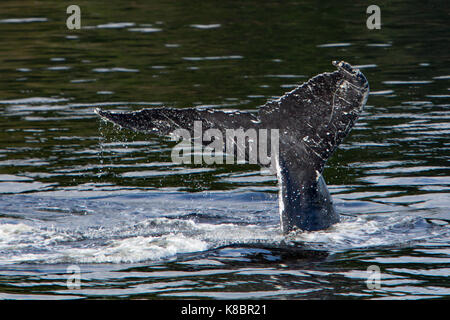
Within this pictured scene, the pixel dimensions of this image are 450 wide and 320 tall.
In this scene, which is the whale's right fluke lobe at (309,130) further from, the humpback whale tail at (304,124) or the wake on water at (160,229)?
the wake on water at (160,229)

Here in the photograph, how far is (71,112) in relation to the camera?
18.8 metres

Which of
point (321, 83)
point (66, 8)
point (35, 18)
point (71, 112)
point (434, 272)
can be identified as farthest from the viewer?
point (66, 8)

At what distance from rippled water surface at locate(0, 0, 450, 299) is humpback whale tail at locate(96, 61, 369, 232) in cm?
37

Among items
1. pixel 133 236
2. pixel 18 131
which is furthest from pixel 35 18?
pixel 133 236

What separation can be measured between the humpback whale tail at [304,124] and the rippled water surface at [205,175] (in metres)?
0.37

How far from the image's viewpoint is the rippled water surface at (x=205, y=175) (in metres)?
9.38

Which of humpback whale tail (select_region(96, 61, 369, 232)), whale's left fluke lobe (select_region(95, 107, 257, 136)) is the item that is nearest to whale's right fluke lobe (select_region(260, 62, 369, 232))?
humpback whale tail (select_region(96, 61, 369, 232))

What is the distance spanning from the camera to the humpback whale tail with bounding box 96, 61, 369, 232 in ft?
32.8

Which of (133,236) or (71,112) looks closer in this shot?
(133,236)

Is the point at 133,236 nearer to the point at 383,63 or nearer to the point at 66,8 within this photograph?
the point at 383,63

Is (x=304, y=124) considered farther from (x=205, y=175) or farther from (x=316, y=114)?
(x=205, y=175)

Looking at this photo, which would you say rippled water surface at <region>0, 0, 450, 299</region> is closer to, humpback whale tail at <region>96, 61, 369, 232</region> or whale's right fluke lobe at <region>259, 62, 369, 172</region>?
humpback whale tail at <region>96, 61, 369, 232</region>

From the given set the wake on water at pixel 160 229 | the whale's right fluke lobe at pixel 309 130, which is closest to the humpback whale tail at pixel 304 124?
the whale's right fluke lobe at pixel 309 130
